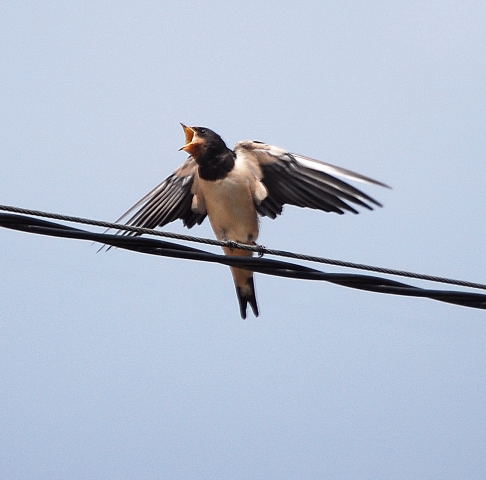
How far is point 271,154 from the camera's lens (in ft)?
28.5

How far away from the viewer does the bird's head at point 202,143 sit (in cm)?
873

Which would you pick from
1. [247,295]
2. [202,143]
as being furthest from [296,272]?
[247,295]

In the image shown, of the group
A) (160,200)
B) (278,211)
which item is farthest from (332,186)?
(160,200)

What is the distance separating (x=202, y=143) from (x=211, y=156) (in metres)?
0.13

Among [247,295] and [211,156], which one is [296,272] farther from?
[247,295]

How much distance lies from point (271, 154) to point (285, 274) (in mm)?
3550

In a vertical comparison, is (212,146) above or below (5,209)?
above

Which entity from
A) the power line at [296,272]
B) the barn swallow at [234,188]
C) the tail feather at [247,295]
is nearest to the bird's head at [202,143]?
the barn swallow at [234,188]

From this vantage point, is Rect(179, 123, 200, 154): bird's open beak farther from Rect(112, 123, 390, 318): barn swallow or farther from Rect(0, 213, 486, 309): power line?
Rect(0, 213, 486, 309): power line

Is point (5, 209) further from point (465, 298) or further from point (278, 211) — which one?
point (278, 211)

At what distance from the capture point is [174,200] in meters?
9.16

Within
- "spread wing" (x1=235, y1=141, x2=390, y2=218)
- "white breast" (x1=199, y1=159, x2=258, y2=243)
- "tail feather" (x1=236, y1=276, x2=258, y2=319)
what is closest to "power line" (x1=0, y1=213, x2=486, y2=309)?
"spread wing" (x1=235, y1=141, x2=390, y2=218)

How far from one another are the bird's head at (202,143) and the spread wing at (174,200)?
1.30ft

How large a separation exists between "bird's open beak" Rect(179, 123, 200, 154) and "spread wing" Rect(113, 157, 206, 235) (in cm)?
32
